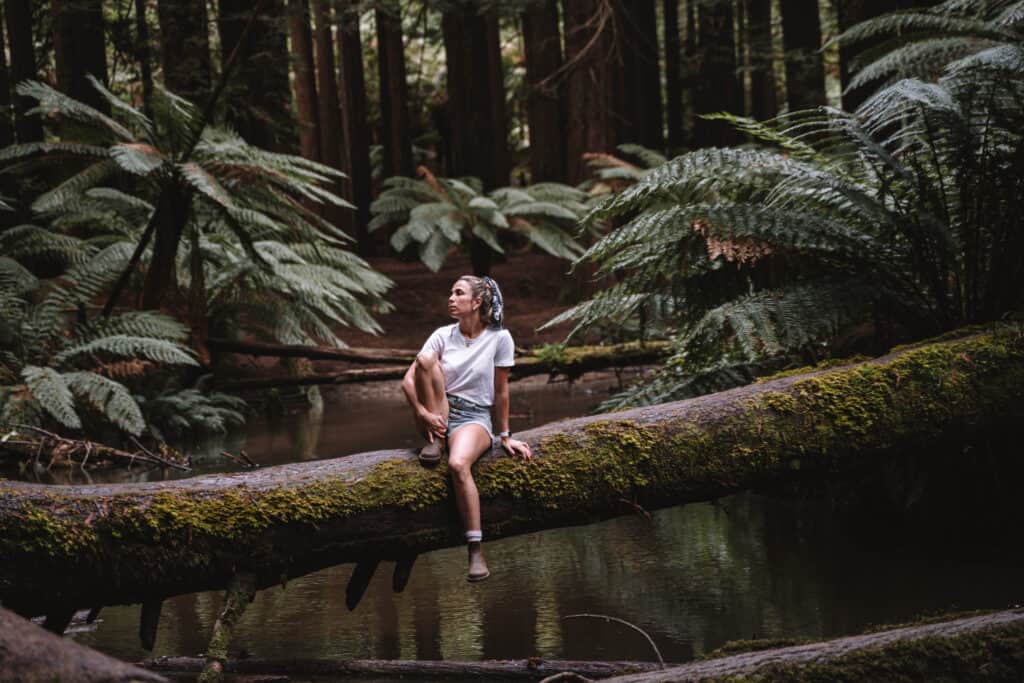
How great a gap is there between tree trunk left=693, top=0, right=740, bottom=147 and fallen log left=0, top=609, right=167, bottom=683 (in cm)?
1645

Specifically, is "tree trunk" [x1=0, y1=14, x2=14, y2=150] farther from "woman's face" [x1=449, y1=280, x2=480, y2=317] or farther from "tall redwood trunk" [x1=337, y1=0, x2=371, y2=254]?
"woman's face" [x1=449, y1=280, x2=480, y2=317]

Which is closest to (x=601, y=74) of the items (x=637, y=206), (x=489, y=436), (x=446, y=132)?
(x=637, y=206)

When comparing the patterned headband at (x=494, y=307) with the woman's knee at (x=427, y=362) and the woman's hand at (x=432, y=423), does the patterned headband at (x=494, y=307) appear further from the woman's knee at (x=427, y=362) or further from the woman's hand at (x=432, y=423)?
the woman's hand at (x=432, y=423)

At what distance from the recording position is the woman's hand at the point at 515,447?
338cm

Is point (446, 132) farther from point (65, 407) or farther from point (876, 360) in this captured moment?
point (876, 360)

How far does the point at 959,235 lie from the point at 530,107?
14.0 meters

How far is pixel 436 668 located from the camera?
3109mm

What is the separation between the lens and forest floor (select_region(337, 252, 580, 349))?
12320 millimetres

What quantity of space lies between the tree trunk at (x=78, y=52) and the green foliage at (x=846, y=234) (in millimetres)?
7592

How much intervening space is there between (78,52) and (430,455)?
9.23 metres

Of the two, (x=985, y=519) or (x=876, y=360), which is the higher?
(x=876, y=360)

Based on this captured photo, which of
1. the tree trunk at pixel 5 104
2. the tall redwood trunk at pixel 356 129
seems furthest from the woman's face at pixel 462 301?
the tall redwood trunk at pixel 356 129

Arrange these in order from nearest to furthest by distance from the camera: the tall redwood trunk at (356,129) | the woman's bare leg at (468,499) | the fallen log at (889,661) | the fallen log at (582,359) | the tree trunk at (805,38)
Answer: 1. the fallen log at (889,661)
2. the woman's bare leg at (468,499)
3. the fallen log at (582,359)
4. the tree trunk at (805,38)
5. the tall redwood trunk at (356,129)

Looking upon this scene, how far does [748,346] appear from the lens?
4262 millimetres
